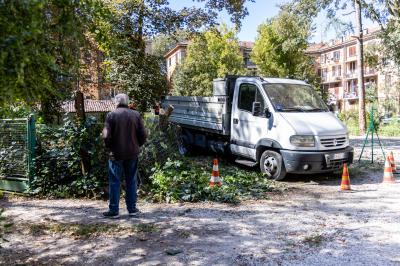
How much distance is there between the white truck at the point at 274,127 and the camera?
8.70 meters

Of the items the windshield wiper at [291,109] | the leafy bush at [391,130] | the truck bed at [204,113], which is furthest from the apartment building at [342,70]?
the windshield wiper at [291,109]

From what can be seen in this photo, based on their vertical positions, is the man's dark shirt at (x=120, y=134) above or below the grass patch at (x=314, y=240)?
above

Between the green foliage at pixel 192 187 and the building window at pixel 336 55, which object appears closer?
the green foliage at pixel 192 187

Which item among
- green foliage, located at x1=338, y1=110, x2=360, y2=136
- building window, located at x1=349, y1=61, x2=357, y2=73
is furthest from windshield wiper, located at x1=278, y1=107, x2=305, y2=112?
building window, located at x1=349, y1=61, x2=357, y2=73

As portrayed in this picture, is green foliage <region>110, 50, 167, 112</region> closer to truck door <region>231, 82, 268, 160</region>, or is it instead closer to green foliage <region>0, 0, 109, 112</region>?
truck door <region>231, 82, 268, 160</region>

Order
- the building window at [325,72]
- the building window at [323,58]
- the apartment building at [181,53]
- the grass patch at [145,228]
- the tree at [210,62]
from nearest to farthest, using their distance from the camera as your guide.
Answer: the grass patch at [145,228] → the tree at [210,62] → the apartment building at [181,53] → the building window at [323,58] → the building window at [325,72]

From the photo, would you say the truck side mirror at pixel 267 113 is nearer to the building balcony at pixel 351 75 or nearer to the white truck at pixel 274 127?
the white truck at pixel 274 127

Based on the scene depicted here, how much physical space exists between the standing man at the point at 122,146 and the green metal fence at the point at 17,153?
8.50 ft

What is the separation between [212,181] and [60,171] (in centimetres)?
309

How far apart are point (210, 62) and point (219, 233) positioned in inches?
1473

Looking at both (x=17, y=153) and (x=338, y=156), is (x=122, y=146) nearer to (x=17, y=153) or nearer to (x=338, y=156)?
(x=17, y=153)

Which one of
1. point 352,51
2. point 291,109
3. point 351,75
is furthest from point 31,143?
point 352,51

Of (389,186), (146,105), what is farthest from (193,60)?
(389,186)

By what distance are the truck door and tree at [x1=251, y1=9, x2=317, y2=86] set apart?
24.6m
